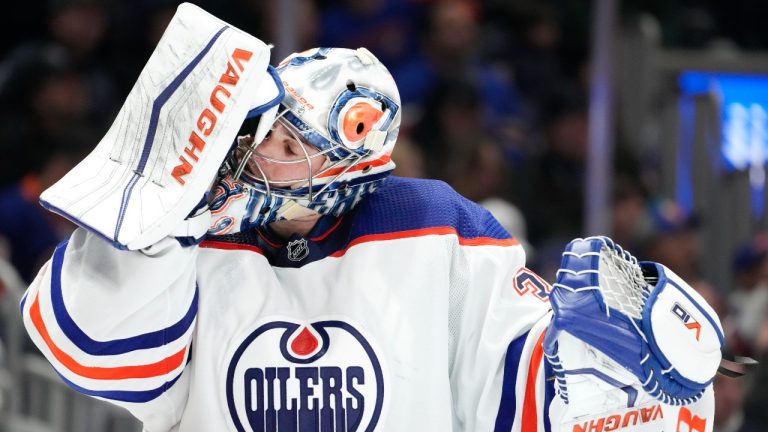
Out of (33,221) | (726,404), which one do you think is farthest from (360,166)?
(33,221)

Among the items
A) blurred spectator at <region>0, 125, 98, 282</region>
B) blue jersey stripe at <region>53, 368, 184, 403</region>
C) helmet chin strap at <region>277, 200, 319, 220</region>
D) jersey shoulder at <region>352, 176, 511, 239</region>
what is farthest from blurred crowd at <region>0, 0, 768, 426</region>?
blue jersey stripe at <region>53, 368, 184, 403</region>

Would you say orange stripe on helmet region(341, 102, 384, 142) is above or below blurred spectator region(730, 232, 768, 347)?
above

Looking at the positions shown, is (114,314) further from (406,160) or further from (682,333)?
(406,160)

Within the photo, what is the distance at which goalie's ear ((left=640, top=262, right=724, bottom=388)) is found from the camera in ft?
5.61

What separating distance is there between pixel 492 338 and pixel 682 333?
30 centimetres

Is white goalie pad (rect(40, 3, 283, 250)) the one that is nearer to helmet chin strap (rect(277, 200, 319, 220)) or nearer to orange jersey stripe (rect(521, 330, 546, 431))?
helmet chin strap (rect(277, 200, 319, 220))

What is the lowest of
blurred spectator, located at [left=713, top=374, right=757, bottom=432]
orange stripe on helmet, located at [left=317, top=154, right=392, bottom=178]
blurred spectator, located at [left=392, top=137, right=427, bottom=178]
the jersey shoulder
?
blurred spectator, located at [left=713, top=374, right=757, bottom=432]

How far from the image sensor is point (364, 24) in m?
4.91

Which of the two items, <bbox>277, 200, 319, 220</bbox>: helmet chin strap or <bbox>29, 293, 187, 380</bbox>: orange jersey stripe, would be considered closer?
<bbox>29, 293, 187, 380</bbox>: orange jersey stripe

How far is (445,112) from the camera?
4.66m

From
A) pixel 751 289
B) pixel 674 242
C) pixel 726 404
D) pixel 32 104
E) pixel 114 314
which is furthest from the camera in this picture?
pixel 751 289

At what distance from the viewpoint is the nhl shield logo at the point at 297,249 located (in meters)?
1.91

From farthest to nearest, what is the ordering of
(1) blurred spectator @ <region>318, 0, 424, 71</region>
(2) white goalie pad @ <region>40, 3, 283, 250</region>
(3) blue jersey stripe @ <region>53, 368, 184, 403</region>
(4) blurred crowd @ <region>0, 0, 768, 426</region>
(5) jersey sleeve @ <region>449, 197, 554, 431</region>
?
(1) blurred spectator @ <region>318, 0, 424, 71</region> < (4) blurred crowd @ <region>0, 0, 768, 426</region> < (5) jersey sleeve @ <region>449, 197, 554, 431</region> < (3) blue jersey stripe @ <region>53, 368, 184, 403</region> < (2) white goalie pad @ <region>40, 3, 283, 250</region>

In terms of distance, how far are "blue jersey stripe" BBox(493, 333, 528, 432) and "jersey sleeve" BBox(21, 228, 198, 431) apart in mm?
458
